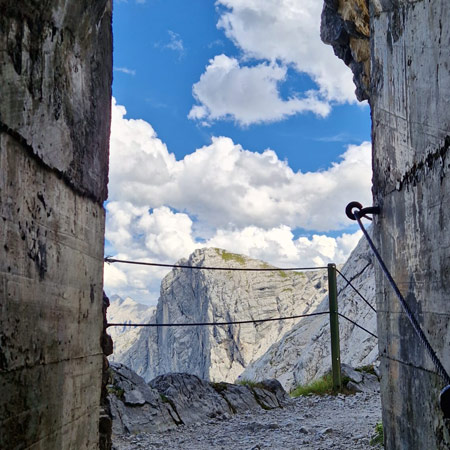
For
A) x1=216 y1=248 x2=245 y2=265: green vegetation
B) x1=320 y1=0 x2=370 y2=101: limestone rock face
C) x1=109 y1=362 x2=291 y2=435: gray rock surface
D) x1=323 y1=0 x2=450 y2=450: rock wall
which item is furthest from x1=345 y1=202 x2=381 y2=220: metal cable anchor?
x1=216 y1=248 x2=245 y2=265: green vegetation

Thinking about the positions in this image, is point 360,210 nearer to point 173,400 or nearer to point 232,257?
point 173,400

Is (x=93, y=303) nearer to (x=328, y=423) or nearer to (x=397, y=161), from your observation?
(x=397, y=161)

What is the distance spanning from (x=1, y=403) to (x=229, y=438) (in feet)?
14.7

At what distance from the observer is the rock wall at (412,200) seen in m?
2.50

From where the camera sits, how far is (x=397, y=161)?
10.6 ft

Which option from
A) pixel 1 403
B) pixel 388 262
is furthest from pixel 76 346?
pixel 388 262

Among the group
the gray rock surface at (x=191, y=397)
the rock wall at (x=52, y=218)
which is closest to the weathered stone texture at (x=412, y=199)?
the rock wall at (x=52, y=218)

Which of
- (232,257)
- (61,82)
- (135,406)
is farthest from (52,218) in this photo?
(232,257)

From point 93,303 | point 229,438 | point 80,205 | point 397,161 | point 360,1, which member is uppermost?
point 360,1

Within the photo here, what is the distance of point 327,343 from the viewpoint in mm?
19641

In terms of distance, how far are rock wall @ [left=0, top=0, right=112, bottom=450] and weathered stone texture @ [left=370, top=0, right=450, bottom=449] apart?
1850 mm

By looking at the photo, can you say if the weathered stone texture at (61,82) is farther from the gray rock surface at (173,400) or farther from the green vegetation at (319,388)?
the green vegetation at (319,388)

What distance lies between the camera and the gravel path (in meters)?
5.59

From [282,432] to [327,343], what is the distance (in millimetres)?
13972
